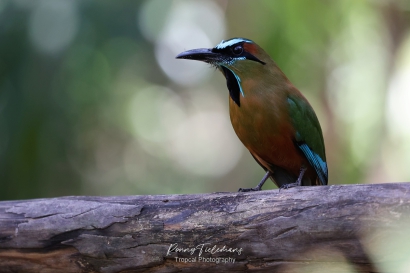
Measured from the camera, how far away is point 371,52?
7.99m

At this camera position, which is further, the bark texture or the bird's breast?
the bird's breast

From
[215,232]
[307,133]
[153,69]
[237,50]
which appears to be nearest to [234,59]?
[237,50]

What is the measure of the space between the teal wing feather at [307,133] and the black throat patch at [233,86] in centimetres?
43

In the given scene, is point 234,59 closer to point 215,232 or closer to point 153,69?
point 215,232

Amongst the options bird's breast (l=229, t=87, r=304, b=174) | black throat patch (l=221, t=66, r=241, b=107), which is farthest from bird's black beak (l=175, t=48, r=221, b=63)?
bird's breast (l=229, t=87, r=304, b=174)

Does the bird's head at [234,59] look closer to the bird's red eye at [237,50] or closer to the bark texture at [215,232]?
the bird's red eye at [237,50]

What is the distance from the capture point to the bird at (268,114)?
4227 mm

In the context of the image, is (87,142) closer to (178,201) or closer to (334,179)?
(334,179)

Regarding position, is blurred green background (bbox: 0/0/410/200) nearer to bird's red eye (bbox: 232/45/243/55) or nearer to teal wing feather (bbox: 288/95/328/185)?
teal wing feather (bbox: 288/95/328/185)

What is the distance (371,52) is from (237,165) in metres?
7.52

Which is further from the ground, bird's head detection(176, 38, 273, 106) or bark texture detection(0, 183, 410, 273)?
bird's head detection(176, 38, 273, 106)

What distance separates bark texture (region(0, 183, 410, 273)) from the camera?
277 cm

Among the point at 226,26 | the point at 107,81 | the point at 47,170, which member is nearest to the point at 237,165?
the point at 226,26

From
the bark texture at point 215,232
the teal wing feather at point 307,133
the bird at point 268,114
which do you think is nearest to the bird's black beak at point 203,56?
the bird at point 268,114
